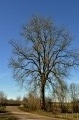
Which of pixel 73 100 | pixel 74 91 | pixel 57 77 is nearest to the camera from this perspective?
pixel 57 77

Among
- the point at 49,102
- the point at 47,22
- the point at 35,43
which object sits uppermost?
the point at 47,22

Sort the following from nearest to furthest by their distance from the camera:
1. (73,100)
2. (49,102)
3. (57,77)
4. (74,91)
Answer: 1. (57,77)
2. (49,102)
3. (73,100)
4. (74,91)

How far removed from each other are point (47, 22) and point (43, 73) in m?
7.47

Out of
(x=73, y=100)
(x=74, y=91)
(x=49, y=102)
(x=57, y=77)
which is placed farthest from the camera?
(x=74, y=91)

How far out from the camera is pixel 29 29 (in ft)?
158

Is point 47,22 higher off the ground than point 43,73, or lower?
higher

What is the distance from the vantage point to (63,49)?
47.0 meters

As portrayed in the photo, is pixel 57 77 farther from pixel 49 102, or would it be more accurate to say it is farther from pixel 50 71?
pixel 49 102

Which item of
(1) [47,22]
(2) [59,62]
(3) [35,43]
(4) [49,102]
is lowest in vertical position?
(4) [49,102]

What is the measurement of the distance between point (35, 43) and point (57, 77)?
6070mm

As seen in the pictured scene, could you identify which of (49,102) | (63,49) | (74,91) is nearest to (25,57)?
(63,49)

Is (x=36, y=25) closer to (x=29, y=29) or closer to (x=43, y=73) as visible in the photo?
(x=29, y=29)

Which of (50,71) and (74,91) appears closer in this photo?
(50,71)

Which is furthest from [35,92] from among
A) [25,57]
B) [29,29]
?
[29,29]
